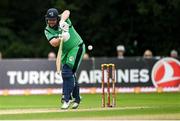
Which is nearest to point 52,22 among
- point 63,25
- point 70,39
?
point 63,25

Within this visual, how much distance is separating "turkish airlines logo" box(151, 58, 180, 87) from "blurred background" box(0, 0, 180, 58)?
7.93m

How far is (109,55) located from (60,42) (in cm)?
2349

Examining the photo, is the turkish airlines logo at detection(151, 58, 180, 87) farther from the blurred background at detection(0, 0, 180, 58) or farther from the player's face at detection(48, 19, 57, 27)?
the player's face at detection(48, 19, 57, 27)

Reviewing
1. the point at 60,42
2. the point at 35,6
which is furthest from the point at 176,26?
the point at 60,42

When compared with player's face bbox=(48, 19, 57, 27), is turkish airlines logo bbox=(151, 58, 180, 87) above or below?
below

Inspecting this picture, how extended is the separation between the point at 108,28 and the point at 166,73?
1072 centimetres

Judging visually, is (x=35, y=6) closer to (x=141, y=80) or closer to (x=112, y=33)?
(x=112, y=33)

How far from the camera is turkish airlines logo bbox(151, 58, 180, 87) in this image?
29250mm

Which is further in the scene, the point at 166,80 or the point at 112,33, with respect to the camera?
the point at 112,33

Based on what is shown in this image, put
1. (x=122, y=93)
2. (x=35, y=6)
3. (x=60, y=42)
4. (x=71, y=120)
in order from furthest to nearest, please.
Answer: (x=35, y=6) → (x=122, y=93) → (x=60, y=42) → (x=71, y=120)

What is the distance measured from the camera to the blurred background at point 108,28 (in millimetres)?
38250

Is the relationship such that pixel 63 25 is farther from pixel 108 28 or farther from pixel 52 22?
pixel 108 28

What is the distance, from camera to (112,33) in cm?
3959

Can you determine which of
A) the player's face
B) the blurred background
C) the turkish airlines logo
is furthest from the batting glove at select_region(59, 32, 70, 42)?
the blurred background
